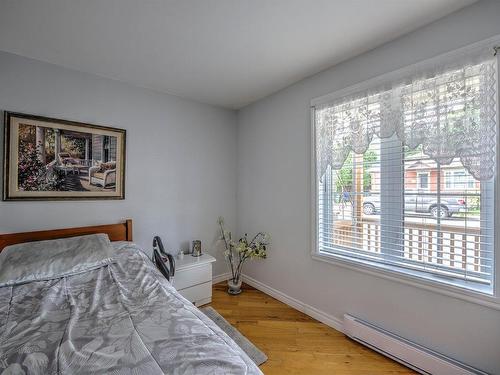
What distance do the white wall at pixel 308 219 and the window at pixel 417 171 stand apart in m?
0.14

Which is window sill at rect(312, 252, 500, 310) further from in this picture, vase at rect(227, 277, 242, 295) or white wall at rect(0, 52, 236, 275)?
white wall at rect(0, 52, 236, 275)

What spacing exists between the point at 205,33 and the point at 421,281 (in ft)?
7.51

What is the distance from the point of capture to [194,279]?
2.46m

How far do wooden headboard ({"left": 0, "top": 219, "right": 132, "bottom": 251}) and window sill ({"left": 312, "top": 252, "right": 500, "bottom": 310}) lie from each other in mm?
1976

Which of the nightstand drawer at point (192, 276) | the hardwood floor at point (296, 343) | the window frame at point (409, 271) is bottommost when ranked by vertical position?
the hardwood floor at point (296, 343)

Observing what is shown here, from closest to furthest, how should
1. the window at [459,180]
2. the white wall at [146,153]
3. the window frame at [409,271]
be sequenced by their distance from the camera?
the window frame at [409,271] < the window at [459,180] < the white wall at [146,153]

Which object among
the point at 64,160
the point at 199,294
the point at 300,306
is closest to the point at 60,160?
the point at 64,160

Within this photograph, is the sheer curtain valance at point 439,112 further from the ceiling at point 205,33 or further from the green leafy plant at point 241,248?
the green leafy plant at point 241,248

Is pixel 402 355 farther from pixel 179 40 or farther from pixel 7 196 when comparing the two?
pixel 7 196

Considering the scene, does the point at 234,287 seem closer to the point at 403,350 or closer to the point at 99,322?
the point at 403,350

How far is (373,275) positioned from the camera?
6.02 ft

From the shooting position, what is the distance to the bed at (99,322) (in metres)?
0.84

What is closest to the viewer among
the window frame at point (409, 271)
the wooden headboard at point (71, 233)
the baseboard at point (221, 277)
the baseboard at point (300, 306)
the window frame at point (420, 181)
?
the window frame at point (409, 271)

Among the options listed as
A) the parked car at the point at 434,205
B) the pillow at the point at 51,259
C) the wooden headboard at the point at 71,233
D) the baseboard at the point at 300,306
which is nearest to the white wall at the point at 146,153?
the wooden headboard at the point at 71,233
